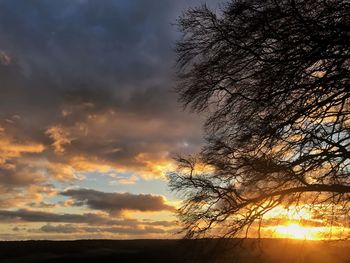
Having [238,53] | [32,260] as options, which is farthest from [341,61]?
[32,260]

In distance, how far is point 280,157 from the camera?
9.87 meters

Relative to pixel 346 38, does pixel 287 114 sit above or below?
below

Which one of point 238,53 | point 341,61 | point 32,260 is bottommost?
point 32,260

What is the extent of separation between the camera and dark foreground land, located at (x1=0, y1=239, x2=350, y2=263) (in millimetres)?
11500

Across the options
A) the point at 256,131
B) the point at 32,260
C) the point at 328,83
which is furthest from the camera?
the point at 32,260

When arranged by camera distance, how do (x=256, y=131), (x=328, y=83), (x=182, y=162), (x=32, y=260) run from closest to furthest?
(x=328, y=83) → (x=256, y=131) → (x=182, y=162) → (x=32, y=260)

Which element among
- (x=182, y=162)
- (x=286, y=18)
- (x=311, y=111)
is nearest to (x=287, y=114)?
(x=311, y=111)

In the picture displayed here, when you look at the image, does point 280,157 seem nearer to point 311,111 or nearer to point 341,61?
point 311,111

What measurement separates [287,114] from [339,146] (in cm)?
131

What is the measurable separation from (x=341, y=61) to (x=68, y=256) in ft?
63.8

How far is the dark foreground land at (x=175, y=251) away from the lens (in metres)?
11.5

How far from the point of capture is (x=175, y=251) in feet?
40.8

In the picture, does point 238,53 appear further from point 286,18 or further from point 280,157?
point 280,157

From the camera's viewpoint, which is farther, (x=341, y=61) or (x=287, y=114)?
(x=287, y=114)
